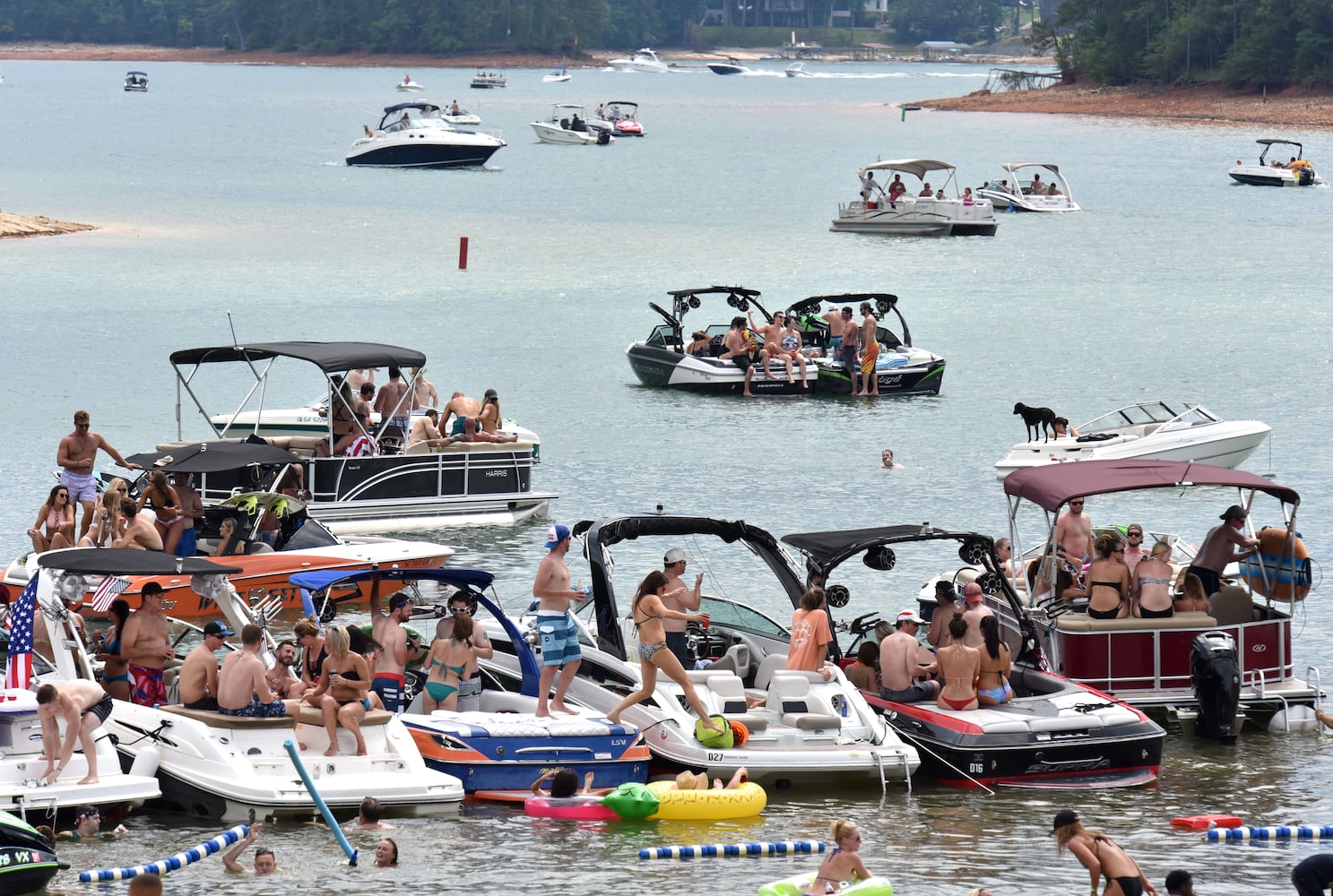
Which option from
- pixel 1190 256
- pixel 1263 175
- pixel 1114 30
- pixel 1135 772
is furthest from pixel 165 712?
pixel 1114 30

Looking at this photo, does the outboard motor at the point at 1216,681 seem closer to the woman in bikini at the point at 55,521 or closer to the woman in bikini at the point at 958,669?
the woman in bikini at the point at 958,669

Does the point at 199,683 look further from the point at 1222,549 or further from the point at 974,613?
the point at 1222,549

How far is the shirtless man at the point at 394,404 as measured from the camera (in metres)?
28.2

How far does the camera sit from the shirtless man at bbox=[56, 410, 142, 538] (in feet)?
80.8

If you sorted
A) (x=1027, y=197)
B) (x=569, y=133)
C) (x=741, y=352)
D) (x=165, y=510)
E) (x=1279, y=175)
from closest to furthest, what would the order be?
(x=165, y=510) → (x=741, y=352) → (x=1027, y=197) → (x=1279, y=175) → (x=569, y=133)

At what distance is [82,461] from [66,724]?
10.2 meters

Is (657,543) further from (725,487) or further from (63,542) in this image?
(63,542)

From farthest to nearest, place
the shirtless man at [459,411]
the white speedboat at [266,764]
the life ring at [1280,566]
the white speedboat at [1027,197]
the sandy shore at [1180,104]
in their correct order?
the sandy shore at [1180,104] < the white speedboat at [1027,197] < the shirtless man at [459,411] < the life ring at [1280,566] < the white speedboat at [266,764]

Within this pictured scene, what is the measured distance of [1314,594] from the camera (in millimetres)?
24734

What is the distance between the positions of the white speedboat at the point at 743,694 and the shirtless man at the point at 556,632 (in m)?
0.55

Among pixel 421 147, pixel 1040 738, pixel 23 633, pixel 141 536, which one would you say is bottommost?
pixel 1040 738

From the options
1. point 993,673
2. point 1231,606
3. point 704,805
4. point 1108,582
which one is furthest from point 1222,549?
point 704,805

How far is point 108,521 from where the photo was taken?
2294cm

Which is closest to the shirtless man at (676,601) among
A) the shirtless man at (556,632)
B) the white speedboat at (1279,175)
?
the shirtless man at (556,632)
